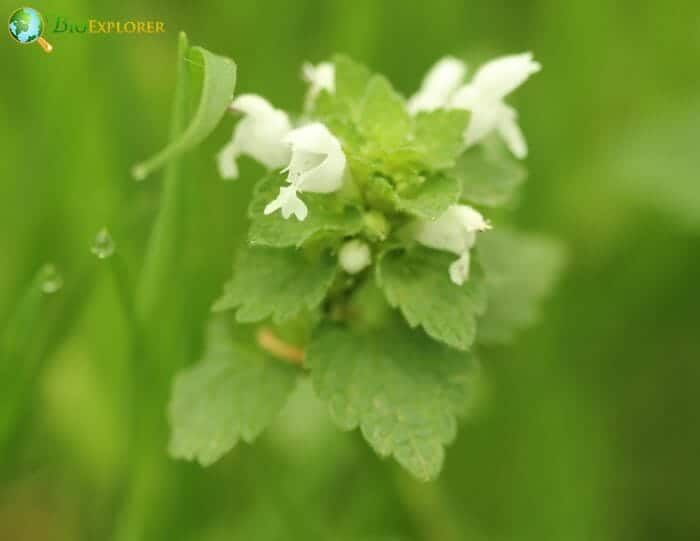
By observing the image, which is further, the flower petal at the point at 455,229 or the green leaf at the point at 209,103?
the flower petal at the point at 455,229

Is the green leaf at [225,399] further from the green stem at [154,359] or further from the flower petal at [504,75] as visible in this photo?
the flower petal at [504,75]

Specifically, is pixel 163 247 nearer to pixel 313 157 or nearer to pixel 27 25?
pixel 313 157

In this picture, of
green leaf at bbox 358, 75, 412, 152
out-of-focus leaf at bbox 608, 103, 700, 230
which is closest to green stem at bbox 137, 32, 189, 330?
green leaf at bbox 358, 75, 412, 152

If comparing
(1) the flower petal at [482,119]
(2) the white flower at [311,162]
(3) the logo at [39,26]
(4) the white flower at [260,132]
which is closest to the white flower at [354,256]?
(2) the white flower at [311,162]

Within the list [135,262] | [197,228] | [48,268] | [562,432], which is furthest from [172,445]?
[562,432]

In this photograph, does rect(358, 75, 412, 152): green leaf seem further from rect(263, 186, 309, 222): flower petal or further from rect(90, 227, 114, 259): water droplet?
rect(90, 227, 114, 259): water droplet

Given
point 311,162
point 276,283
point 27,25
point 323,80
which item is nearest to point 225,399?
point 276,283
